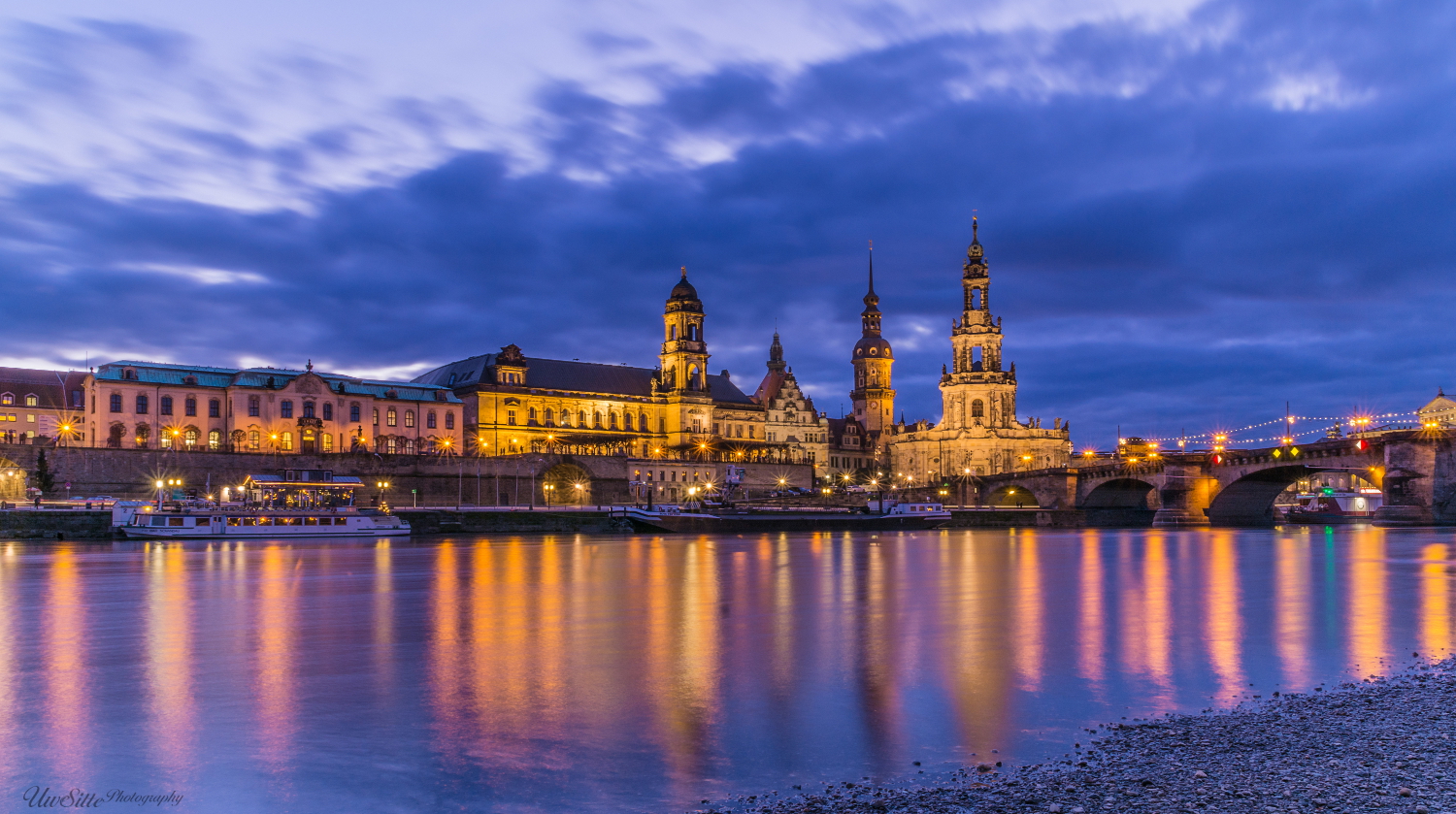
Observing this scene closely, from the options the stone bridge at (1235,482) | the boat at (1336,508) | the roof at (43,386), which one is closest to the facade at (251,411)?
the roof at (43,386)

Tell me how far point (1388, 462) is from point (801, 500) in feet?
159

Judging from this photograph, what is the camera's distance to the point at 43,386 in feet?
317

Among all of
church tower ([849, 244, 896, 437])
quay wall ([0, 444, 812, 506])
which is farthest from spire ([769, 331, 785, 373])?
quay wall ([0, 444, 812, 506])

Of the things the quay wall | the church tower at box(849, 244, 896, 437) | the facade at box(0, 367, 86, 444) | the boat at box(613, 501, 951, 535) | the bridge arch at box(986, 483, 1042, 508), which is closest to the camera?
the quay wall

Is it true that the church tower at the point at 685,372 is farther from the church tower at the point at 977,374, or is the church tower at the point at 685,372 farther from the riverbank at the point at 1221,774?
the riverbank at the point at 1221,774

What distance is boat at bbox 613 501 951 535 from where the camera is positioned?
77812 mm

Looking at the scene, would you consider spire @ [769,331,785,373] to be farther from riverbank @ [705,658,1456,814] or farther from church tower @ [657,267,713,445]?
riverbank @ [705,658,1456,814]

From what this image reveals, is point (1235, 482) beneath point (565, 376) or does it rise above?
beneath

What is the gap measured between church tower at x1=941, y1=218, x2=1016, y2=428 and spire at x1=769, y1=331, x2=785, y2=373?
79.1ft

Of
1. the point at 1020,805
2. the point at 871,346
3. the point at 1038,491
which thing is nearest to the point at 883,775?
the point at 1020,805

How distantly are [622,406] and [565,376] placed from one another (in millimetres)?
7267

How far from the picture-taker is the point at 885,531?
8181cm

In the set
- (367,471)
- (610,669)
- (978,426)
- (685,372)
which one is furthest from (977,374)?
(610,669)

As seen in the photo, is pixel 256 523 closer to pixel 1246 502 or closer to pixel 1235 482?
pixel 1235 482
